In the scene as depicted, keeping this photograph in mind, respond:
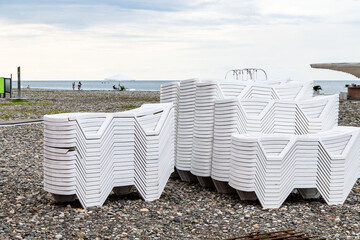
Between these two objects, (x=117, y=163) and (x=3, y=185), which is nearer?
(x=117, y=163)

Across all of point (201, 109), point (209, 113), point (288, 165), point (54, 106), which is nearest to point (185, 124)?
point (201, 109)

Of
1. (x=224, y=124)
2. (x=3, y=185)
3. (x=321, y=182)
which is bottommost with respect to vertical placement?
(x=3, y=185)

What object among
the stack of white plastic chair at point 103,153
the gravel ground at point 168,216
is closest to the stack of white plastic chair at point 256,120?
the gravel ground at point 168,216

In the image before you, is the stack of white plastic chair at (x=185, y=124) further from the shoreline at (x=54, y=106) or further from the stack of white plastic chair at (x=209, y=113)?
the shoreline at (x=54, y=106)

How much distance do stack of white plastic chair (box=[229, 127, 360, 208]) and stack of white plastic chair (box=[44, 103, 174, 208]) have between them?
139 centimetres

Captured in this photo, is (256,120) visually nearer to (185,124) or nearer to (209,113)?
(209,113)

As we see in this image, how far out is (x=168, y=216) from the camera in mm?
7465

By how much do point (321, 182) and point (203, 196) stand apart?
214cm

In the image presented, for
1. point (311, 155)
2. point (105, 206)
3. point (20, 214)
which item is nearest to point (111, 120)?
point (105, 206)

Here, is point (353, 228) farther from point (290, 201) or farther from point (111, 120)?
point (111, 120)

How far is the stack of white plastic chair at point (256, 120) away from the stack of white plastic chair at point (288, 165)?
0.47 metres

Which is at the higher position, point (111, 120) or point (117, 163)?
point (111, 120)

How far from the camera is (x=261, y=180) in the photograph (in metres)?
7.88

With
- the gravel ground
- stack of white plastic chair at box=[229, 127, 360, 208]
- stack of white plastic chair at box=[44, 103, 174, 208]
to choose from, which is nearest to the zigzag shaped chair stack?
the gravel ground
